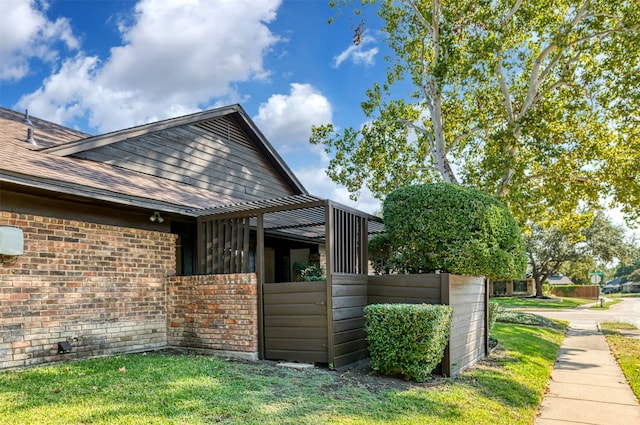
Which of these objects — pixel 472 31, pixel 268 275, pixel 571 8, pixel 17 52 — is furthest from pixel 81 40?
pixel 571 8

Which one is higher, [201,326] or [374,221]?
[374,221]

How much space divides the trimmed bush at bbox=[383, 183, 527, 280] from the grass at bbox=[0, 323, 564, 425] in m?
1.74

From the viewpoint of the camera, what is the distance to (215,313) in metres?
7.77

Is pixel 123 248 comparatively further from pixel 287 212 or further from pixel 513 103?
pixel 513 103

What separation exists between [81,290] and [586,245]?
3444 cm

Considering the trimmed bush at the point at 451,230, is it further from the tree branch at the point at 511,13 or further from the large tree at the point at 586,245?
the large tree at the point at 586,245

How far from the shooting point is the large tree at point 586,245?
32656mm

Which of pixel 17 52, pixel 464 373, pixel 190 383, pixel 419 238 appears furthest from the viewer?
pixel 17 52

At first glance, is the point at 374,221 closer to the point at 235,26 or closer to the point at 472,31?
the point at 235,26

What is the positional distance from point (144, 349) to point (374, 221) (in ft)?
15.0

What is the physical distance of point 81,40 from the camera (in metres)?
10.5

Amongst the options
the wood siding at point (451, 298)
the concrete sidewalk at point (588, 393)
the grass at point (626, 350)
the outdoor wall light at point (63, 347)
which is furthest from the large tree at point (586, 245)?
the outdoor wall light at point (63, 347)

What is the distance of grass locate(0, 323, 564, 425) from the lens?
14.5ft

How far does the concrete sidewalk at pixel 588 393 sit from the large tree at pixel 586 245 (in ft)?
80.3
